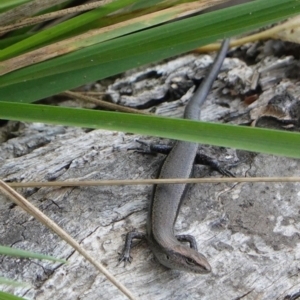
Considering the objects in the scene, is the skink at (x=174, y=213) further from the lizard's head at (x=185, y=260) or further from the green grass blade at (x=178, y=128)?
the green grass blade at (x=178, y=128)

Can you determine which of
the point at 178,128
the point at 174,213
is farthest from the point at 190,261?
the point at 178,128

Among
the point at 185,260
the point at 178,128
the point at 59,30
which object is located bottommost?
the point at 185,260

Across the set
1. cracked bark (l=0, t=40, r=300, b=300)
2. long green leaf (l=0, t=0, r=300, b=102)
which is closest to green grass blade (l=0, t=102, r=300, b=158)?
long green leaf (l=0, t=0, r=300, b=102)

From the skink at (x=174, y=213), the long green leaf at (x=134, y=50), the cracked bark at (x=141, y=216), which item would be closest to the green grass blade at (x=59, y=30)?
the long green leaf at (x=134, y=50)

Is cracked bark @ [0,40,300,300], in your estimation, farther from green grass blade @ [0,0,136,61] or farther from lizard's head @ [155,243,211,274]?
green grass blade @ [0,0,136,61]

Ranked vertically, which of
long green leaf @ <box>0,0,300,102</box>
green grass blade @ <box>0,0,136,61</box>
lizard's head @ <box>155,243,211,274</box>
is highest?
green grass blade @ <box>0,0,136,61</box>

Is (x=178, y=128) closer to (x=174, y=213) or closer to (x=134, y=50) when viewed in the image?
(x=134, y=50)

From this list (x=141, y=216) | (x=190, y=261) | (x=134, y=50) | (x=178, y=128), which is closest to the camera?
(x=178, y=128)
